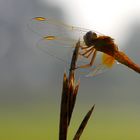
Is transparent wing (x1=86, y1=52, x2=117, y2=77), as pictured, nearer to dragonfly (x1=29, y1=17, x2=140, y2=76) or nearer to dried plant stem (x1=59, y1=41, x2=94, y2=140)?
dragonfly (x1=29, y1=17, x2=140, y2=76)

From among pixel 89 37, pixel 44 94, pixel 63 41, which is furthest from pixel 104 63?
pixel 44 94

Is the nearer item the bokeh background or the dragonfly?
the dragonfly

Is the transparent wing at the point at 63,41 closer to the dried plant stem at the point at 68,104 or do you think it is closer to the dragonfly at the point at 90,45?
the dragonfly at the point at 90,45

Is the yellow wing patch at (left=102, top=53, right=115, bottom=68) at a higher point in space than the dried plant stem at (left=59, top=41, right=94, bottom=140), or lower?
lower

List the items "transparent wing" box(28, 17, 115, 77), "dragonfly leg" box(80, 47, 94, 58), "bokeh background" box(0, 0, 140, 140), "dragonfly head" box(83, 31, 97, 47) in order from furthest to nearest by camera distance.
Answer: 1. "bokeh background" box(0, 0, 140, 140)
2. "dragonfly leg" box(80, 47, 94, 58)
3. "dragonfly head" box(83, 31, 97, 47)
4. "transparent wing" box(28, 17, 115, 77)

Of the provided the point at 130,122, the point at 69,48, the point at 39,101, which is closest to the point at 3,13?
the point at 39,101

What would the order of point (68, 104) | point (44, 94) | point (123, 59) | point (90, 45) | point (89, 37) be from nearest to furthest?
point (68, 104), point (123, 59), point (89, 37), point (90, 45), point (44, 94)

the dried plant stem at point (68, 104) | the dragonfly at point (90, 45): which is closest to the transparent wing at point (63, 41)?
the dragonfly at point (90, 45)

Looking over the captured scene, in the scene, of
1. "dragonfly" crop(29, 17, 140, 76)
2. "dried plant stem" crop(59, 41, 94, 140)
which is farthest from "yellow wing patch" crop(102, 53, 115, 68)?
"dried plant stem" crop(59, 41, 94, 140)

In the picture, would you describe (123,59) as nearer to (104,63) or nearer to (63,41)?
(104,63)
